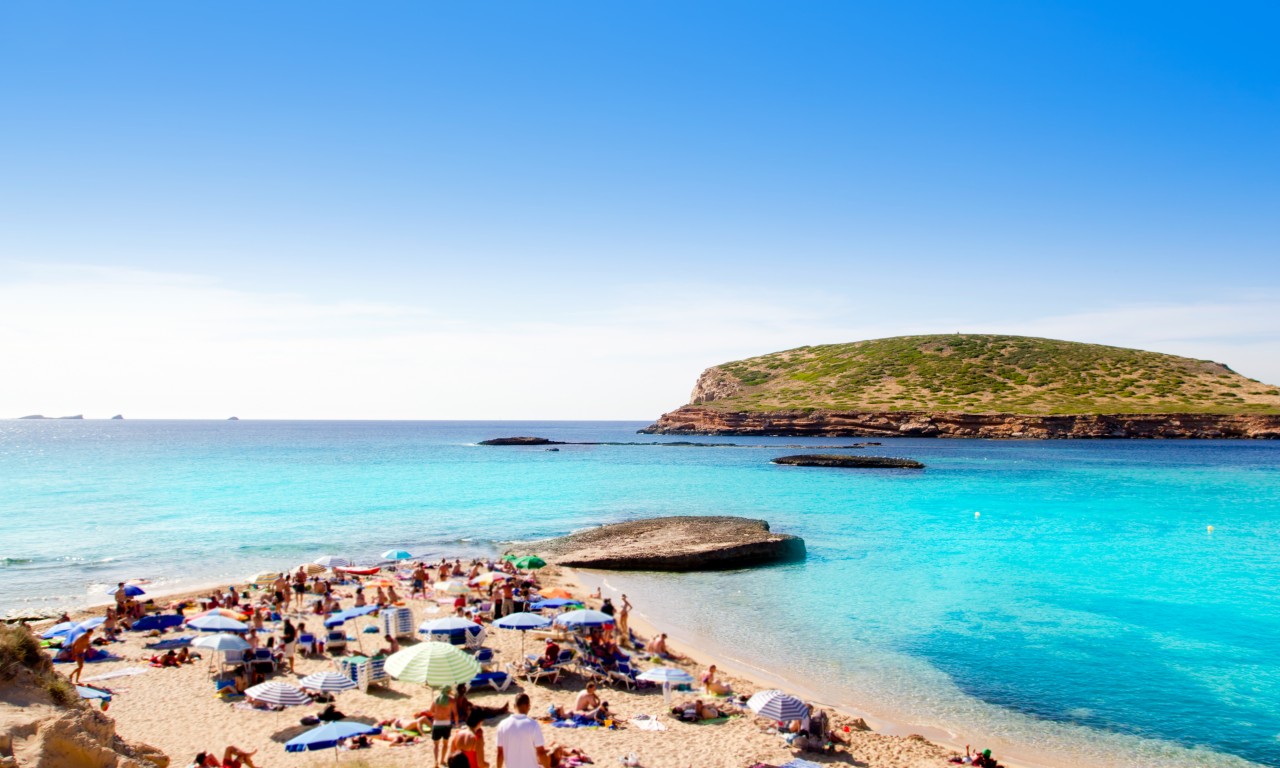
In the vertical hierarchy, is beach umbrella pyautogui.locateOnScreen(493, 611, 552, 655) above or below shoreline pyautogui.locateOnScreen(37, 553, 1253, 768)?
above

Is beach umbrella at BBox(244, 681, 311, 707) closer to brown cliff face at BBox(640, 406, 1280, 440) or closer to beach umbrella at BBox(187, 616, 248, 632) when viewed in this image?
beach umbrella at BBox(187, 616, 248, 632)

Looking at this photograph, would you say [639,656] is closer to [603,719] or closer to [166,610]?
[603,719]

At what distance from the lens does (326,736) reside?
12414mm

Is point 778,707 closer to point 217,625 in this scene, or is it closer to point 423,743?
point 423,743

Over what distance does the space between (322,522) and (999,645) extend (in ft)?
120

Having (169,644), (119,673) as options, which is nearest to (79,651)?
(119,673)

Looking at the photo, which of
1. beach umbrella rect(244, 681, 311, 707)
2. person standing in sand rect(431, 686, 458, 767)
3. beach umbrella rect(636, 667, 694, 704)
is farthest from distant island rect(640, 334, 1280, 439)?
person standing in sand rect(431, 686, 458, 767)

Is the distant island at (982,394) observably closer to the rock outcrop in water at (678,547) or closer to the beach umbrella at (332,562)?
the rock outcrop in water at (678,547)

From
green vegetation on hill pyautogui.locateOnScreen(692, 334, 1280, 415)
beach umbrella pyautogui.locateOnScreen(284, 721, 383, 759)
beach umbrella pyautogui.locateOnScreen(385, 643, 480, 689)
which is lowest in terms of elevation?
beach umbrella pyautogui.locateOnScreen(284, 721, 383, 759)

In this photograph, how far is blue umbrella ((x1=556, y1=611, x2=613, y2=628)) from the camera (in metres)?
18.5

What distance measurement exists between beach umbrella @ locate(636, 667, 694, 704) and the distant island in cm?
11184

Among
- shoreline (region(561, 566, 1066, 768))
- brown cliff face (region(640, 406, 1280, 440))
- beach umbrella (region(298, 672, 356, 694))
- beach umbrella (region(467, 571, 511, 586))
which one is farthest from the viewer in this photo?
brown cliff face (region(640, 406, 1280, 440))

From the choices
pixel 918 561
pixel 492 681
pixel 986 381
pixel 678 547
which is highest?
pixel 986 381

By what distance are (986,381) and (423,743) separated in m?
140
